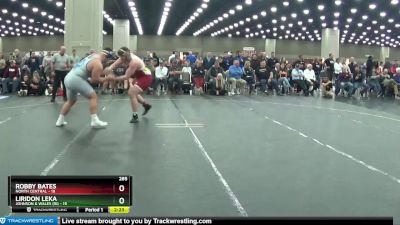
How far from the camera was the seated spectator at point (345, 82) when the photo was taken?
22000 millimetres

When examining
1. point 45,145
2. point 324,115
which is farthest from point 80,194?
point 324,115

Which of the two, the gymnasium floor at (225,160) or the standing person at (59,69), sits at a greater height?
the standing person at (59,69)

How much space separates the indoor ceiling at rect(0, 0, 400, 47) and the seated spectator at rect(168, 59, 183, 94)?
11083 mm

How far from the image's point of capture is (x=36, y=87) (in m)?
18.5

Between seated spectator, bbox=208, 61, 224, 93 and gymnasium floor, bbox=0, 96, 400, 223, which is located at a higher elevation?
seated spectator, bbox=208, 61, 224, 93

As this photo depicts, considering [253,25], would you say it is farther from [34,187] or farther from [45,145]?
[34,187]

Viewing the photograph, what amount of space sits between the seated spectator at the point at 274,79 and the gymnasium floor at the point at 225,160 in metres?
10.1

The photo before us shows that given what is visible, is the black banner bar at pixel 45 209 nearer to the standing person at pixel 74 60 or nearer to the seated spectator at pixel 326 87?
the standing person at pixel 74 60

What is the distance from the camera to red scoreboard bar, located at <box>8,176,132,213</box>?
3.47 m

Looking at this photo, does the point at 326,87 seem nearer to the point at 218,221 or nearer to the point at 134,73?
the point at 134,73

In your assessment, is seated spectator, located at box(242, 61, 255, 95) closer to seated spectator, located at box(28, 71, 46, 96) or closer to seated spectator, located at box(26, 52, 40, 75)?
seated spectator, located at box(28, 71, 46, 96)

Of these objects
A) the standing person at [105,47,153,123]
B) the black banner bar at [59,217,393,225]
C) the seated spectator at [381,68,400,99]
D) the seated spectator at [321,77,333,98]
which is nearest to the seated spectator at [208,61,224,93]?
the seated spectator at [321,77,333,98]

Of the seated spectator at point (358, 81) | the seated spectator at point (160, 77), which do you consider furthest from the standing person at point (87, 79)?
the seated spectator at point (358, 81)

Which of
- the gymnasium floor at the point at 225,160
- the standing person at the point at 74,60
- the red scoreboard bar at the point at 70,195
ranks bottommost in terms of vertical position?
the gymnasium floor at the point at 225,160
